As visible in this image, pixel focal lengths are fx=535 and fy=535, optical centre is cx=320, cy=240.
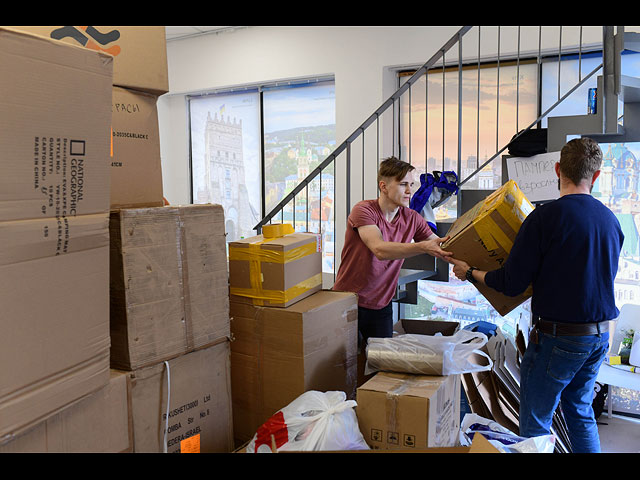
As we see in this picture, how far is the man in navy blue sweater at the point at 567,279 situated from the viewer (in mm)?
2059

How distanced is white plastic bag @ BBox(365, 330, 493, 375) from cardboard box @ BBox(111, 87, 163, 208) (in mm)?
953

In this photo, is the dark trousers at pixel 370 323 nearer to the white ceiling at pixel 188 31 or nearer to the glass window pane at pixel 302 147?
the glass window pane at pixel 302 147

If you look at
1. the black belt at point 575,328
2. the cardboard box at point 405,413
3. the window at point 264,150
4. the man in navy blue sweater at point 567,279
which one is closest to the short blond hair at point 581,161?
the man in navy blue sweater at point 567,279

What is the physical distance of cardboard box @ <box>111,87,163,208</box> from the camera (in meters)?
1.61

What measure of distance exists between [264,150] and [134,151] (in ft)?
12.9

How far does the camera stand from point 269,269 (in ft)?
6.66

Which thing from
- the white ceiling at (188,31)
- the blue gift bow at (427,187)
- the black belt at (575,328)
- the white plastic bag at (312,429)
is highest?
the white ceiling at (188,31)

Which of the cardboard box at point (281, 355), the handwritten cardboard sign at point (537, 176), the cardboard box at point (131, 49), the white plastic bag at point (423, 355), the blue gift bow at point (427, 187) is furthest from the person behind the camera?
the blue gift bow at point (427, 187)

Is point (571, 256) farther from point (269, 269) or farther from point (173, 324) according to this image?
point (173, 324)

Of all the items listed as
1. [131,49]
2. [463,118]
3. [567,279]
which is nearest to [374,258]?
[567,279]

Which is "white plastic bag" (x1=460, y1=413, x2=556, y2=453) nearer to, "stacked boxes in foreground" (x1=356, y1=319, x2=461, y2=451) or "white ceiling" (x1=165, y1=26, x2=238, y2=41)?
"stacked boxes in foreground" (x1=356, y1=319, x2=461, y2=451)

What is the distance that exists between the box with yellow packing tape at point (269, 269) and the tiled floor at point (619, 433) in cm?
224

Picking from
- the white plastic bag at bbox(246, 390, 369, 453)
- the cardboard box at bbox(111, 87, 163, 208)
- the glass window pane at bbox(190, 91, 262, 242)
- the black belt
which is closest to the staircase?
the glass window pane at bbox(190, 91, 262, 242)
